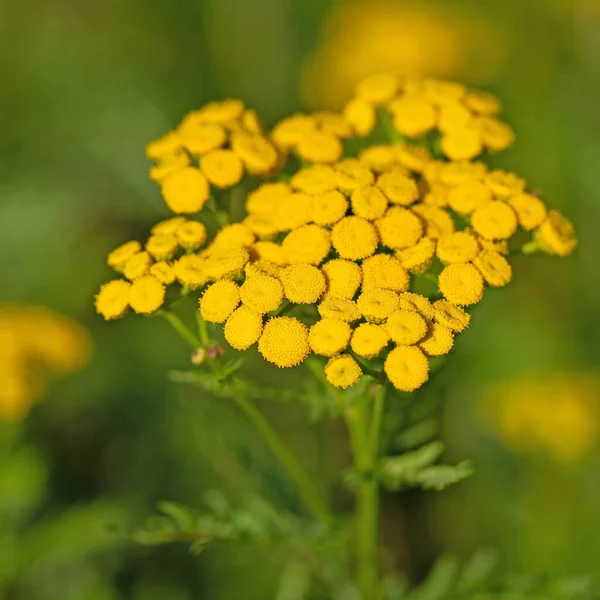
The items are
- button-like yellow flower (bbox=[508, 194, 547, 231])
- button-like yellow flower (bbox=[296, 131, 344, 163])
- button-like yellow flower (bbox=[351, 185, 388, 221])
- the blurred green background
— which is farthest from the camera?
the blurred green background

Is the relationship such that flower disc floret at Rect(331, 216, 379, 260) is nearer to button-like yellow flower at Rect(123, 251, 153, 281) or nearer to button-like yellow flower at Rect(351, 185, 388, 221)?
button-like yellow flower at Rect(351, 185, 388, 221)

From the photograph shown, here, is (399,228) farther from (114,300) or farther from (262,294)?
(114,300)

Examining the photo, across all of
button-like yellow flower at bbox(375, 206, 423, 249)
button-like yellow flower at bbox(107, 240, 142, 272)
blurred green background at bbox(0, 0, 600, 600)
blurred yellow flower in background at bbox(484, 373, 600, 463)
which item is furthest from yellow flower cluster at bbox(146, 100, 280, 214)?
blurred yellow flower in background at bbox(484, 373, 600, 463)

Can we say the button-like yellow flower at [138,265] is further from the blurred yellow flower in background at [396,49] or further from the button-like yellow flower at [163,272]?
the blurred yellow flower in background at [396,49]

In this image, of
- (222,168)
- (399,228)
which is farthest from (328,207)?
(222,168)

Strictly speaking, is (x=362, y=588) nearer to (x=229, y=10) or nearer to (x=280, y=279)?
(x=280, y=279)

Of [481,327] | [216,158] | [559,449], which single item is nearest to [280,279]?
[216,158]

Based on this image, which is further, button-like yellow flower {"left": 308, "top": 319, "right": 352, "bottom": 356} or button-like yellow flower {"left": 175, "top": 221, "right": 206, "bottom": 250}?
button-like yellow flower {"left": 175, "top": 221, "right": 206, "bottom": 250}
